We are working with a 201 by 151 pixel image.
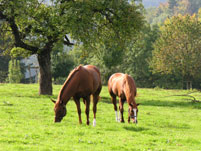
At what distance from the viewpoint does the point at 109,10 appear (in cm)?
2602

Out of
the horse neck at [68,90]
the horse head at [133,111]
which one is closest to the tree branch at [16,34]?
the horse neck at [68,90]

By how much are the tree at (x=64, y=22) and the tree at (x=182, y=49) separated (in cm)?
2975

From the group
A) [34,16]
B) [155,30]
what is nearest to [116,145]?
[34,16]

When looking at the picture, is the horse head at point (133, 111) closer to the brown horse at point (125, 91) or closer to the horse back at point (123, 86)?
the brown horse at point (125, 91)

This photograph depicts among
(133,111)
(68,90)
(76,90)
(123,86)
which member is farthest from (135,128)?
(68,90)

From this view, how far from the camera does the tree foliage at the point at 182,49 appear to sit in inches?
2175

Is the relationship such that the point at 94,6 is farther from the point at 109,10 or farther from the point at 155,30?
the point at 155,30

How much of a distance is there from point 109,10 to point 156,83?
4726cm

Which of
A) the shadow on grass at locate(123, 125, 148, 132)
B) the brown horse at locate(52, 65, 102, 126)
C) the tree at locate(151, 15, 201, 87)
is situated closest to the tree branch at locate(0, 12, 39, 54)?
the brown horse at locate(52, 65, 102, 126)

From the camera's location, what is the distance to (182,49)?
183 ft

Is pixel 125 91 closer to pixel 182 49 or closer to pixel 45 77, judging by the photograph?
pixel 45 77

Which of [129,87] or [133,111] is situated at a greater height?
[129,87]

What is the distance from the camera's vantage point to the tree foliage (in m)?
55.2

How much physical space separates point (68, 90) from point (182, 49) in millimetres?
46380
